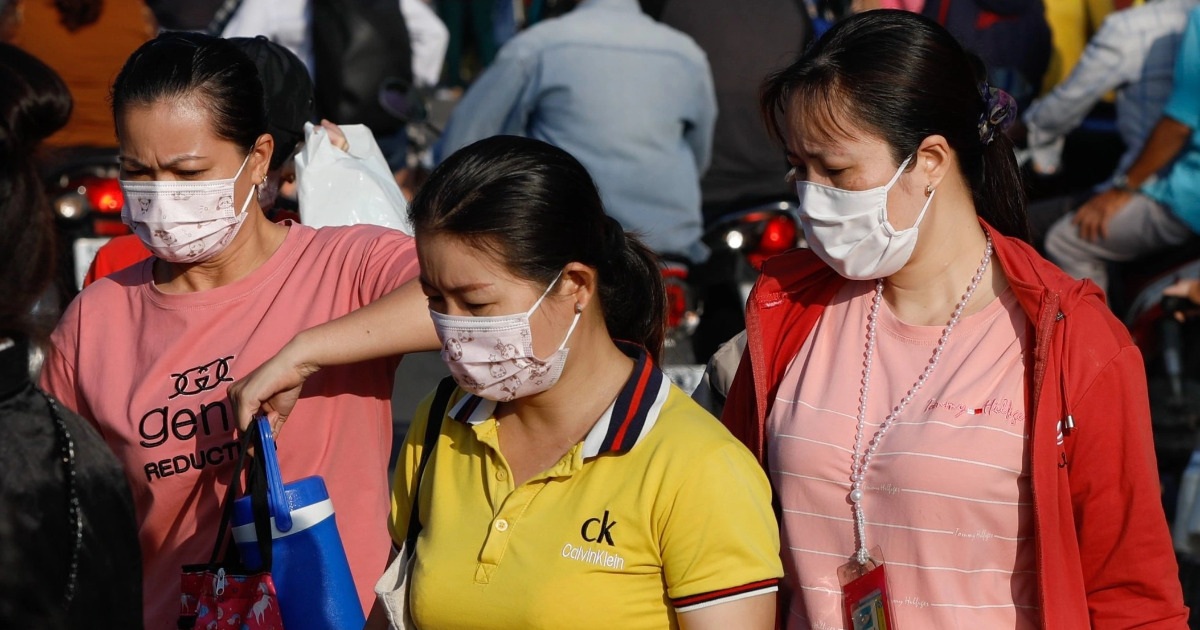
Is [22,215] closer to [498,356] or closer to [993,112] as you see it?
[498,356]

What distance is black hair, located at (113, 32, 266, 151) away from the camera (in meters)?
3.16

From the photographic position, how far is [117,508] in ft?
7.56

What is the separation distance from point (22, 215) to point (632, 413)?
3.18ft

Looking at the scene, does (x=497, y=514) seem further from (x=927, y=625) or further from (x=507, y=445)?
(x=927, y=625)

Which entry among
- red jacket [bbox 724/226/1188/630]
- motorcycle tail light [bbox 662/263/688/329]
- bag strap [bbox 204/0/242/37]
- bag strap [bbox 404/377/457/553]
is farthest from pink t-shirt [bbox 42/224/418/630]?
bag strap [bbox 204/0/242/37]

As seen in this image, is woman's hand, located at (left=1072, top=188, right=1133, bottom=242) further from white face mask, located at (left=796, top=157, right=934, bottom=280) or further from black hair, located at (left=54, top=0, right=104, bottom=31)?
black hair, located at (left=54, top=0, right=104, bottom=31)

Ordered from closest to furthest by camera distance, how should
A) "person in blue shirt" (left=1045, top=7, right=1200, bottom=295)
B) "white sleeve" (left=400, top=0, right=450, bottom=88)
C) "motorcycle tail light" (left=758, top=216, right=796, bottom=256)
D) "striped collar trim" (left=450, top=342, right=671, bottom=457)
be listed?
1. "striped collar trim" (left=450, top=342, right=671, bottom=457)
2. "person in blue shirt" (left=1045, top=7, right=1200, bottom=295)
3. "motorcycle tail light" (left=758, top=216, right=796, bottom=256)
4. "white sleeve" (left=400, top=0, right=450, bottom=88)

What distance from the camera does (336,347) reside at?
116 inches

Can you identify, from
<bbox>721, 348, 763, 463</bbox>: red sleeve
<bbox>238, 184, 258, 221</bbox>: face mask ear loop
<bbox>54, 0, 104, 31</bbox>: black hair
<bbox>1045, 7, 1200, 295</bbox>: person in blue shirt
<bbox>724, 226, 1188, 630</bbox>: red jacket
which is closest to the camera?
<bbox>724, 226, 1188, 630</bbox>: red jacket

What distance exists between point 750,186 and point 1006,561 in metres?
4.73

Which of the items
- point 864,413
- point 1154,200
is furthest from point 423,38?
point 864,413

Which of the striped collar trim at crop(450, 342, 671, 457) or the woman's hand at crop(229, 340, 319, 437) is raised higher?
the striped collar trim at crop(450, 342, 671, 457)

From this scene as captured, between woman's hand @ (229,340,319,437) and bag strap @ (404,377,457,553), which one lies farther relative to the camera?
woman's hand @ (229,340,319,437)

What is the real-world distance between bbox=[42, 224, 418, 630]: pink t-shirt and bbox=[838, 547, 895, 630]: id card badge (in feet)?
3.20
